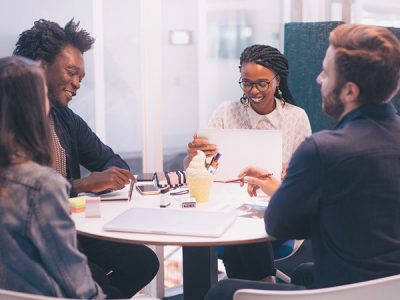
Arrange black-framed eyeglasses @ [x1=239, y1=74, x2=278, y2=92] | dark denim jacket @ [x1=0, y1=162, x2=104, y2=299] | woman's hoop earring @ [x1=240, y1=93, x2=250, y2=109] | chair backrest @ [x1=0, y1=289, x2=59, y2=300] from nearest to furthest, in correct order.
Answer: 1. chair backrest @ [x1=0, y1=289, x2=59, y2=300]
2. dark denim jacket @ [x1=0, y1=162, x2=104, y2=299]
3. black-framed eyeglasses @ [x1=239, y1=74, x2=278, y2=92]
4. woman's hoop earring @ [x1=240, y1=93, x2=250, y2=109]

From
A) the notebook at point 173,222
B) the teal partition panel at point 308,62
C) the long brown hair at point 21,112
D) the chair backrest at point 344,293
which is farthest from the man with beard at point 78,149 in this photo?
the teal partition panel at point 308,62

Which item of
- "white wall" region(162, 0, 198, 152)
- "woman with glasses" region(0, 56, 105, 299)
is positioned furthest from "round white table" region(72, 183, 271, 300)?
"white wall" region(162, 0, 198, 152)

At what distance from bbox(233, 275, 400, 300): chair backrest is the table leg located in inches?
32.2

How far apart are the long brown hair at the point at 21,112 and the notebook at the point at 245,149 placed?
0.98m

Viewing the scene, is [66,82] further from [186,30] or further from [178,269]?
[178,269]

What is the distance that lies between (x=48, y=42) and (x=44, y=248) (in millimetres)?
1318

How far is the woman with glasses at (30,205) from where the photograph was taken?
1207 mm

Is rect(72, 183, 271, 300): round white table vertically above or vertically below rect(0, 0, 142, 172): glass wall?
below

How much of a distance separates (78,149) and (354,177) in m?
1.46

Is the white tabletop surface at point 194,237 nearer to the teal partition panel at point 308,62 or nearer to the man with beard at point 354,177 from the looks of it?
the man with beard at point 354,177

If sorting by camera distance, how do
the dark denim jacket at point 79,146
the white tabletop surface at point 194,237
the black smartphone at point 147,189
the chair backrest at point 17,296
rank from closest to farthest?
the chair backrest at point 17,296
the white tabletop surface at point 194,237
the black smartphone at point 147,189
the dark denim jacket at point 79,146

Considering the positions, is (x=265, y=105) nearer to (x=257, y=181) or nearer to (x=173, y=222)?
(x=257, y=181)

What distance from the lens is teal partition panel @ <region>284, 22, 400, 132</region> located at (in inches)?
128

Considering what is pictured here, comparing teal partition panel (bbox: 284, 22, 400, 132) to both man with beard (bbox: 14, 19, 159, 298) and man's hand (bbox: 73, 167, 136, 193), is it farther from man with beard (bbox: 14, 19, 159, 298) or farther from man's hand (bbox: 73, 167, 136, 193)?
man's hand (bbox: 73, 167, 136, 193)
